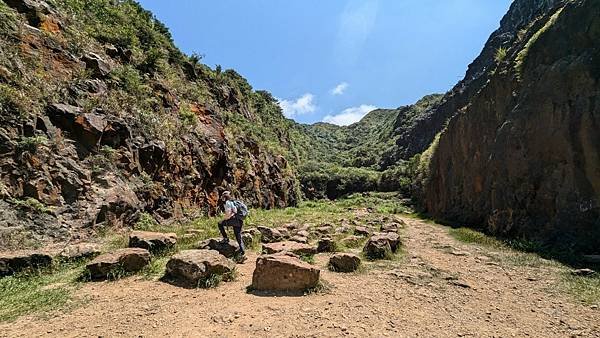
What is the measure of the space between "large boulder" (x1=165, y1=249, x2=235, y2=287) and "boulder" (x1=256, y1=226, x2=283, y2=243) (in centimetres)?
439

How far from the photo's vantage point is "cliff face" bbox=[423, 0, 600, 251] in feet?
36.5

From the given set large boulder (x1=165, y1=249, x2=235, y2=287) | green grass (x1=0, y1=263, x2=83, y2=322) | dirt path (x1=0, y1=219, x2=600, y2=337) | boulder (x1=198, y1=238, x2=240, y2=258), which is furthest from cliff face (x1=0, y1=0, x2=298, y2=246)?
dirt path (x1=0, y1=219, x2=600, y2=337)

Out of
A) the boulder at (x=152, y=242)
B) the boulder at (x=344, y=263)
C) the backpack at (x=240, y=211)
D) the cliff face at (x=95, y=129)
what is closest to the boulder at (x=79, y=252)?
the boulder at (x=152, y=242)

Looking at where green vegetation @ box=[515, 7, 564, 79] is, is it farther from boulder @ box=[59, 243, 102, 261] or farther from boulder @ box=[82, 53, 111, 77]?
boulder @ box=[82, 53, 111, 77]

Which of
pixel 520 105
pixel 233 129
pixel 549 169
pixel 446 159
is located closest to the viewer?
pixel 549 169

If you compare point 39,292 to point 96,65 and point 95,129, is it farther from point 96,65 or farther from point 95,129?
point 96,65

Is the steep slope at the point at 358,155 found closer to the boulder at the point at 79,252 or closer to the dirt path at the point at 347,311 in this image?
the dirt path at the point at 347,311

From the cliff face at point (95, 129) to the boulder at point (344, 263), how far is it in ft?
24.3

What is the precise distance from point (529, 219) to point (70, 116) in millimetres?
16082

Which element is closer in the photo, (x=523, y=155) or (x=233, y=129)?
(x=523, y=155)

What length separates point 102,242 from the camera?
35.6 ft

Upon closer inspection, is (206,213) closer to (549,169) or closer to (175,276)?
(175,276)

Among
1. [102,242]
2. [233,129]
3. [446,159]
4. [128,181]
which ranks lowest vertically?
[102,242]

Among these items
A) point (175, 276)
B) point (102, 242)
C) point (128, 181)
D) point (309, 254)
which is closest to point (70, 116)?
point (128, 181)
